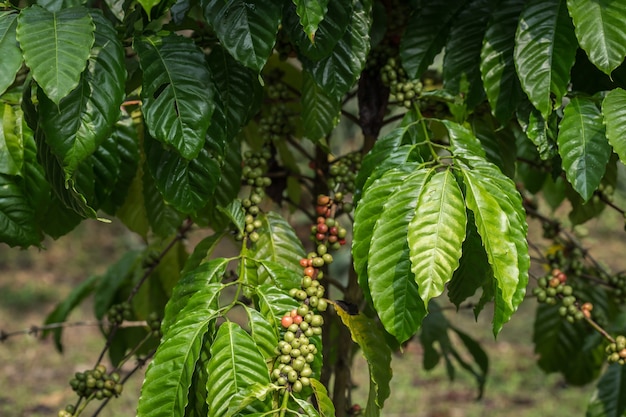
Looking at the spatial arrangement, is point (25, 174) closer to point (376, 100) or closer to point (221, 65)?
point (221, 65)

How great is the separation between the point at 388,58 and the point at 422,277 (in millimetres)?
565

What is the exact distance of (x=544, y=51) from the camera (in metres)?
1.09

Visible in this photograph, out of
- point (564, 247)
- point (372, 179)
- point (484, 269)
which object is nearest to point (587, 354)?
point (564, 247)

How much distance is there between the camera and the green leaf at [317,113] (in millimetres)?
1242

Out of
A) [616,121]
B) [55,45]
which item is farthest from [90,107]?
[616,121]

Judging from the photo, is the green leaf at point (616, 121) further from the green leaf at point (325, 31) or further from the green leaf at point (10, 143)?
the green leaf at point (10, 143)

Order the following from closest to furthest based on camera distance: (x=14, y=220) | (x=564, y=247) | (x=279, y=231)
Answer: (x=14, y=220), (x=279, y=231), (x=564, y=247)

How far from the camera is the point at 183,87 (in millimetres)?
1007

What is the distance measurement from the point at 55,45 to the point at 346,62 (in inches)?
17.6

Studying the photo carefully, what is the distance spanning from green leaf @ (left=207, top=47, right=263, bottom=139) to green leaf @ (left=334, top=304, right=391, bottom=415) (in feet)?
1.03

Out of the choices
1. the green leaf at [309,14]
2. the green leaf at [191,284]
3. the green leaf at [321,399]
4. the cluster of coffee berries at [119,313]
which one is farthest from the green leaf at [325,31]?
the cluster of coffee berries at [119,313]

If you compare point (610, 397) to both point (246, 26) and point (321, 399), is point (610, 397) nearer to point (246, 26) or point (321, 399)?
point (321, 399)

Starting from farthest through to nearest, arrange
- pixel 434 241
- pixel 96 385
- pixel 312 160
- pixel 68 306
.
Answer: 1. pixel 68 306
2. pixel 312 160
3. pixel 96 385
4. pixel 434 241

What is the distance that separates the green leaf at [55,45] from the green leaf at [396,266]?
396 millimetres
